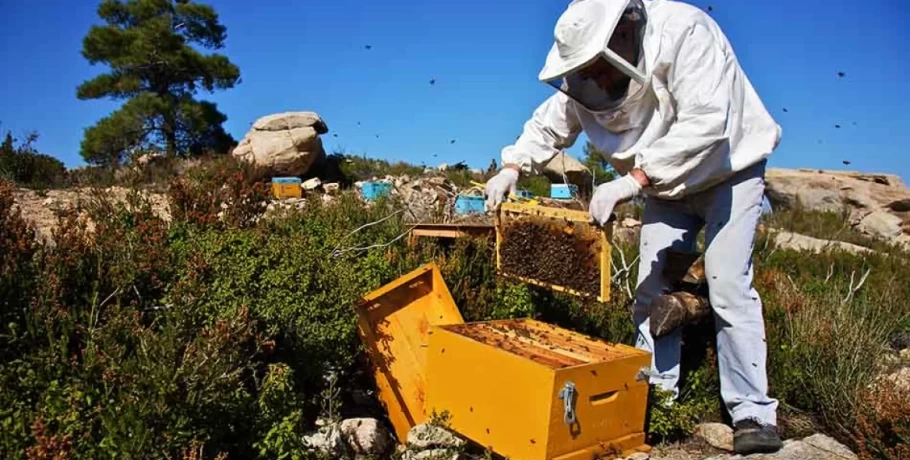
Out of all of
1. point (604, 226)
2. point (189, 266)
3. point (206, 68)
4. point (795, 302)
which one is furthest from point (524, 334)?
point (206, 68)

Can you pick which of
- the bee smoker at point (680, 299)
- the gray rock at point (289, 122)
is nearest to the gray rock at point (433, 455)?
the bee smoker at point (680, 299)

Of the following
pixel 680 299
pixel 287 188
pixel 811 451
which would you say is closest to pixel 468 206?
pixel 680 299

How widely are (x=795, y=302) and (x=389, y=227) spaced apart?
10.3ft

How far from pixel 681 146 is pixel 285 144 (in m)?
13.4

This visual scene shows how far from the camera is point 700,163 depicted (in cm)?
333

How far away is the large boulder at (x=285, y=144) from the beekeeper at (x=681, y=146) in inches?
481

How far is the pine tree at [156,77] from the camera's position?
16.7 metres

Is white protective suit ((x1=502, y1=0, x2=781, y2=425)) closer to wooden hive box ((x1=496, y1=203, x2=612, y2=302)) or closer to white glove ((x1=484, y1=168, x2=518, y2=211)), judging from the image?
wooden hive box ((x1=496, y1=203, x2=612, y2=302))

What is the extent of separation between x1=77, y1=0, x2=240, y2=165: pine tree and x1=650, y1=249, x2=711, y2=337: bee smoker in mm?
14511

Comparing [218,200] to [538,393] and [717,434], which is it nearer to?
[538,393]

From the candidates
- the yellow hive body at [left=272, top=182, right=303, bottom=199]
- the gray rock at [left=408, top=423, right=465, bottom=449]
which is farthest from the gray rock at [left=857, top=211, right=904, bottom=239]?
the gray rock at [left=408, top=423, right=465, bottom=449]

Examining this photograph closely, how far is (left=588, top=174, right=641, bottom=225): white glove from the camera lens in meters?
3.27

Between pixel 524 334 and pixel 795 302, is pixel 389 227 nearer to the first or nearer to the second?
pixel 524 334

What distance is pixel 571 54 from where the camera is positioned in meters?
3.41
